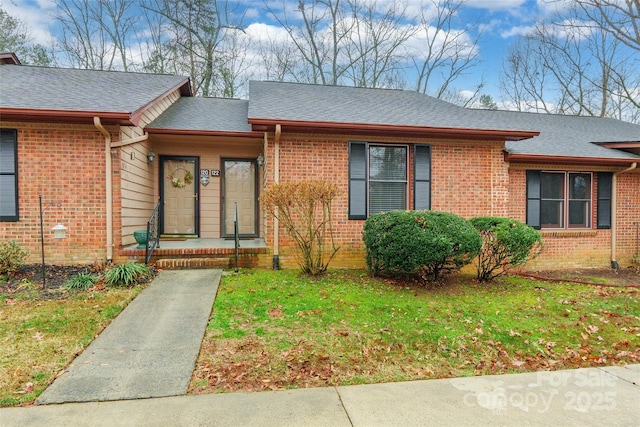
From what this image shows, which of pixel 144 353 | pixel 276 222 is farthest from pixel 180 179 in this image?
pixel 144 353

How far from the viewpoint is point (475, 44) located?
712 inches


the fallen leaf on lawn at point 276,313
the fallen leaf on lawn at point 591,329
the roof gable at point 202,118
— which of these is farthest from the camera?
the roof gable at point 202,118

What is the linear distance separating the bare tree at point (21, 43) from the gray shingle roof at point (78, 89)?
27.9 ft

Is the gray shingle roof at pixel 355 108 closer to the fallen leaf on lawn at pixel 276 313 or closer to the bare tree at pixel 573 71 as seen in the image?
the fallen leaf on lawn at pixel 276 313

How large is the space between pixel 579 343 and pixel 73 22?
68.1ft

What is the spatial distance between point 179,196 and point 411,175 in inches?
223

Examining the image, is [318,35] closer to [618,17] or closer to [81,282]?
[618,17]

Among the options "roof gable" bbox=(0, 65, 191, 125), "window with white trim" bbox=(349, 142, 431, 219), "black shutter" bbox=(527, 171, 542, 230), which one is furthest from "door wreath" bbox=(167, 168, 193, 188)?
"black shutter" bbox=(527, 171, 542, 230)

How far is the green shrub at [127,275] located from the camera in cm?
553

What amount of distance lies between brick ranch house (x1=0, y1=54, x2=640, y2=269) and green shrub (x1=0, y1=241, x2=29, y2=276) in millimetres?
458

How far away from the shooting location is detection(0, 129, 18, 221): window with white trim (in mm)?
6215

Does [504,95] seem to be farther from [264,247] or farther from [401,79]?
[264,247]

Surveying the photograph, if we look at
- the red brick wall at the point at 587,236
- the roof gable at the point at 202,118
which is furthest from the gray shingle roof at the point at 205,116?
the red brick wall at the point at 587,236

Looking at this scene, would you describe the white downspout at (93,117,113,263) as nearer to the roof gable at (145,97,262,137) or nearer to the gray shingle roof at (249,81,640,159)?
the roof gable at (145,97,262,137)
